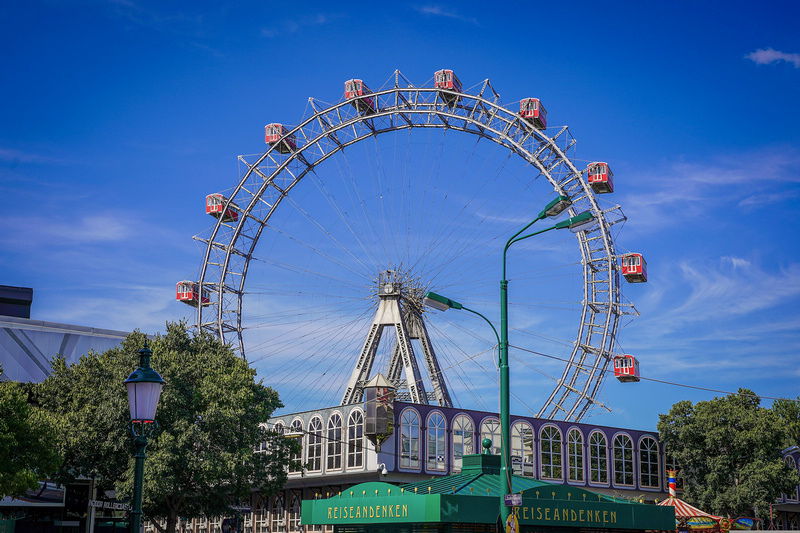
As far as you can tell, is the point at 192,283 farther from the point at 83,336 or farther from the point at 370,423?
the point at 370,423

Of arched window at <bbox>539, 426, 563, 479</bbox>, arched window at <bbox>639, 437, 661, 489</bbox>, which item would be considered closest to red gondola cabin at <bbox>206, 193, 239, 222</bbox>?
arched window at <bbox>539, 426, 563, 479</bbox>

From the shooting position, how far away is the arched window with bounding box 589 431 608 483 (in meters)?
56.3

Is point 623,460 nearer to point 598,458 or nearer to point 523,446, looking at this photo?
point 598,458

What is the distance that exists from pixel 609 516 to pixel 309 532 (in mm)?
34260

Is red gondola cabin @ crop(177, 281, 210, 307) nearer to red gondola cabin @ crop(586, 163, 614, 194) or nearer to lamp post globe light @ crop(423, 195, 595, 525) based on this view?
red gondola cabin @ crop(586, 163, 614, 194)

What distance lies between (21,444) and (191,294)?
3113 cm

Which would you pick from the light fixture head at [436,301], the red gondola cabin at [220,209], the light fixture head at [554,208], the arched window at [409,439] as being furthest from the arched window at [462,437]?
the light fixture head at [554,208]

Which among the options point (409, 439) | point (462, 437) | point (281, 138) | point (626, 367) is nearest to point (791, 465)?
point (626, 367)

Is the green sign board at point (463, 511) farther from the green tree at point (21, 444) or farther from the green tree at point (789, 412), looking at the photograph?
the green tree at point (789, 412)

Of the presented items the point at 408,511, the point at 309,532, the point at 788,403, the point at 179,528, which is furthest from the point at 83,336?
the point at 788,403

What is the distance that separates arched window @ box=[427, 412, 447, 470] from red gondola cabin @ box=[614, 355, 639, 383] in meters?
14.5

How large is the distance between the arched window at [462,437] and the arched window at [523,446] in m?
3.03

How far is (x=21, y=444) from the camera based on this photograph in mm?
35562

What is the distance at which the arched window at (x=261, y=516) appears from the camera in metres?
59.0
